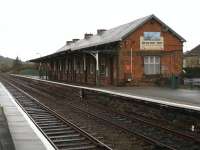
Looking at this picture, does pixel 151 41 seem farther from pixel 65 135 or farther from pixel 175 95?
pixel 65 135

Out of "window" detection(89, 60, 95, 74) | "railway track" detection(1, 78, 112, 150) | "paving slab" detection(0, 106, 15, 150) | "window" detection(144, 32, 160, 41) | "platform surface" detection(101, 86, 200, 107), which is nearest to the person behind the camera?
"paving slab" detection(0, 106, 15, 150)

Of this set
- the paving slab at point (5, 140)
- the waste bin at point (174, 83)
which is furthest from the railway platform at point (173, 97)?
the paving slab at point (5, 140)

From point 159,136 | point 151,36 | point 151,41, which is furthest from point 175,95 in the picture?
point 151,36

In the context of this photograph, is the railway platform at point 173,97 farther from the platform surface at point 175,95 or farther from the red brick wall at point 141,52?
the red brick wall at point 141,52

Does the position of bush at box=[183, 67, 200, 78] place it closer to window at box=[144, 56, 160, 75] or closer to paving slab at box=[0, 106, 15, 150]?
window at box=[144, 56, 160, 75]

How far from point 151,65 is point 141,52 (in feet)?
4.42

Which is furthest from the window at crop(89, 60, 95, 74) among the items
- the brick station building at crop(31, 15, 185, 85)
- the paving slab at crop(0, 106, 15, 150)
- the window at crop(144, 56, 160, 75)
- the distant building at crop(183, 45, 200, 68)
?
the distant building at crop(183, 45, 200, 68)

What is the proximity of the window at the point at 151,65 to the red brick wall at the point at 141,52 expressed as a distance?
0.37 metres

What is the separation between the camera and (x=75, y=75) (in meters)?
48.2

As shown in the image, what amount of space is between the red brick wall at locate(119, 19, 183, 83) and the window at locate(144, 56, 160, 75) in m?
0.37

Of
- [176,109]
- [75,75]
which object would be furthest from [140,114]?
[75,75]

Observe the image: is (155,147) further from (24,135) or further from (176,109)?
(176,109)

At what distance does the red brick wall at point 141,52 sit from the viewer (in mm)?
33875

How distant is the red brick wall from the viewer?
33.9 m
